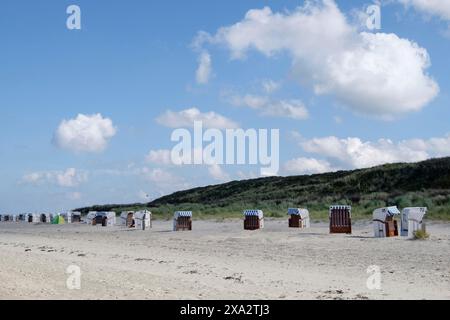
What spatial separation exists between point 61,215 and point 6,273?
146 ft

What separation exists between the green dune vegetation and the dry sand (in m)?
19.2

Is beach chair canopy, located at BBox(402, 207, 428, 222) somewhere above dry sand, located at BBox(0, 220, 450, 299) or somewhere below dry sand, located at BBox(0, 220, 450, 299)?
above

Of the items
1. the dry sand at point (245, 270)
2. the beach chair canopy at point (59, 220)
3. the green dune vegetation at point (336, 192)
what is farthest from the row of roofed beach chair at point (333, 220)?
the green dune vegetation at point (336, 192)

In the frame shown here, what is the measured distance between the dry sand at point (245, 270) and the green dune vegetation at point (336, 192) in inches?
756

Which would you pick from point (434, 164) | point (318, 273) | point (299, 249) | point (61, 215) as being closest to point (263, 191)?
point (434, 164)

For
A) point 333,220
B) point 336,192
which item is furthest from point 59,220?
point 333,220

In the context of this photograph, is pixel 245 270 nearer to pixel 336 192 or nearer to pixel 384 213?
pixel 384 213

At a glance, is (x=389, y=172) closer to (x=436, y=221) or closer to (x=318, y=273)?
(x=436, y=221)

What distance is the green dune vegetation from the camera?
47.7 meters

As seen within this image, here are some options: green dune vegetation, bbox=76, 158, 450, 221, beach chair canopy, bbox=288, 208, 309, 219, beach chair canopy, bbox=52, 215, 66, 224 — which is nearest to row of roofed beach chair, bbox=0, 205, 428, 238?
beach chair canopy, bbox=288, 208, 309, 219

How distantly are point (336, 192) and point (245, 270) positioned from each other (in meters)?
58.5

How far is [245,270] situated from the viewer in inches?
556

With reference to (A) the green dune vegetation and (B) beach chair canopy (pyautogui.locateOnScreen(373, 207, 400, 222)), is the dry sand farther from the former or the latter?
(A) the green dune vegetation

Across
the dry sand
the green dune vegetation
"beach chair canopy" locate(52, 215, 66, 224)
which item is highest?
the green dune vegetation
